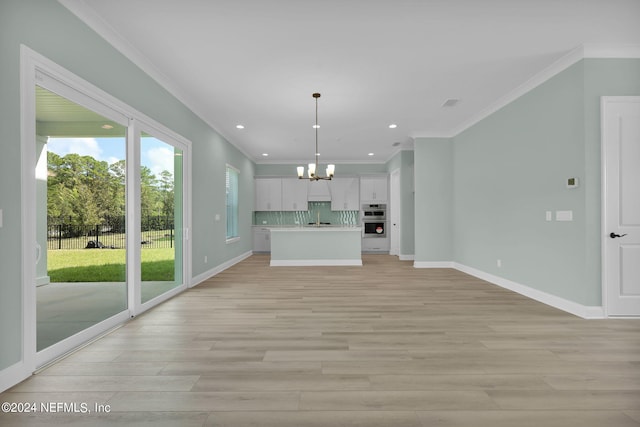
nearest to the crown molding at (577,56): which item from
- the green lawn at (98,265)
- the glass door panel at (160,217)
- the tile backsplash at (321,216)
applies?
the glass door panel at (160,217)

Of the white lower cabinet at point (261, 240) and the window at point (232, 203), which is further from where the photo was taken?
the white lower cabinet at point (261, 240)

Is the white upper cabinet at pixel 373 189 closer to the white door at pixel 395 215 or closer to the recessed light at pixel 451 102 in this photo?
the white door at pixel 395 215

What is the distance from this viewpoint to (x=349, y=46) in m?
3.27

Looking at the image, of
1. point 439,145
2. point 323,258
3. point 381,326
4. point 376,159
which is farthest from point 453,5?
point 376,159

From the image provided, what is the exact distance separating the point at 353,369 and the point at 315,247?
501 cm

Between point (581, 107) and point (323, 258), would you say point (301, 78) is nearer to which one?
point (581, 107)

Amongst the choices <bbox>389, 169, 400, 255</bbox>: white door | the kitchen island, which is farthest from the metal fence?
<bbox>389, 169, 400, 255</bbox>: white door

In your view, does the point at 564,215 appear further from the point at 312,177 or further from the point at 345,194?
the point at 345,194

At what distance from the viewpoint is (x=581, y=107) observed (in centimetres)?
339

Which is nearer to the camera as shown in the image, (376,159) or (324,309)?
(324,309)

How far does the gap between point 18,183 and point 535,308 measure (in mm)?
5032

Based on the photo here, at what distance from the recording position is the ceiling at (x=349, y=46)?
8.83ft

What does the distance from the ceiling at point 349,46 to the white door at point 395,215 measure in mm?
3535

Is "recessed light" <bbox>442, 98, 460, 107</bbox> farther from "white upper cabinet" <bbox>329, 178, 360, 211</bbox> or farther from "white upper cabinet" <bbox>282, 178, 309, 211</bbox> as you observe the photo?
"white upper cabinet" <bbox>282, 178, 309, 211</bbox>
